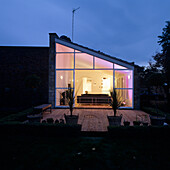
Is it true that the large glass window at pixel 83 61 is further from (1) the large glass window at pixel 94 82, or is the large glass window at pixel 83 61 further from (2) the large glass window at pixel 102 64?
(1) the large glass window at pixel 94 82

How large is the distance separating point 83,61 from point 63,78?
1711mm

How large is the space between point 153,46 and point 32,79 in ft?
267

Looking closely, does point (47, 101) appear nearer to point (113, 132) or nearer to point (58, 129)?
point (58, 129)

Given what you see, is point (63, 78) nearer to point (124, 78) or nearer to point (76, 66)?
point (76, 66)

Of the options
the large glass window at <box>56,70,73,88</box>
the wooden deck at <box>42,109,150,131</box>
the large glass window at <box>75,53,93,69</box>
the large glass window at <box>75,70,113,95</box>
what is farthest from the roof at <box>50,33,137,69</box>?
the large glass window at <box>75,70,113,95</box>

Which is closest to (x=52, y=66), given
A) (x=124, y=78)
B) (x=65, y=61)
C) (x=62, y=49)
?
(x=65, y=61)

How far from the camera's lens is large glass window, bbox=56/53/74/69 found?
771cm

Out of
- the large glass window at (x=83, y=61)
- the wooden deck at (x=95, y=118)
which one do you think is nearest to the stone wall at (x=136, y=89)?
the wooden deck at (x=95, y=118)

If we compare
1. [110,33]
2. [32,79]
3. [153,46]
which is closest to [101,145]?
[32,79]

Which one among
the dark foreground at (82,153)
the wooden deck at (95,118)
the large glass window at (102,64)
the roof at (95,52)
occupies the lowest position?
the dark foreground at (82,153)

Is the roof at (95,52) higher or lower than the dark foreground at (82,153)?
higher

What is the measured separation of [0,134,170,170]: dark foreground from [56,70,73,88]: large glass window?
193 inches

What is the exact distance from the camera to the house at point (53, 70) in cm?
750

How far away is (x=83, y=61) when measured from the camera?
7.78 meters
